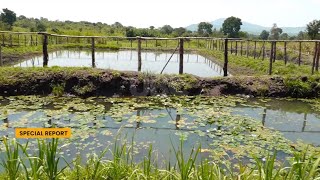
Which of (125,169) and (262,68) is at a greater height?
(262,68)

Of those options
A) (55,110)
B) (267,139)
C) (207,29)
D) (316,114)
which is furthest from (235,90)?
(207,29)

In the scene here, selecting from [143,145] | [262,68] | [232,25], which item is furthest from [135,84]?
[232,25]

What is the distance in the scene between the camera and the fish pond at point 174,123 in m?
5.46

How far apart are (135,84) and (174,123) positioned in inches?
117

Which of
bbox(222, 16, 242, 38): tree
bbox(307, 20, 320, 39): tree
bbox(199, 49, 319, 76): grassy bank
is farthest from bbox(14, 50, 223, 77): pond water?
bbox(222, 16, 242, 38): tree

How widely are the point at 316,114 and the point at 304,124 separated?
1033 millimetres

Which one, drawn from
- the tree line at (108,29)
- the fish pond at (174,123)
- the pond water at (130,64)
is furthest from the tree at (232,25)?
the fish pond at (174,123)

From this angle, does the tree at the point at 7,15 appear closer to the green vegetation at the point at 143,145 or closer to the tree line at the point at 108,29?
the tree line at the point at 108,29

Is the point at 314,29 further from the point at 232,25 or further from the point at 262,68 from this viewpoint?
the point at 232,25

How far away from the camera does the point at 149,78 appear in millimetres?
9664

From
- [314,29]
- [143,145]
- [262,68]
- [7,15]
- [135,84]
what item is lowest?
[143,145]

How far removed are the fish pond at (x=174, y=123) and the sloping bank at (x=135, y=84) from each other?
423 mm

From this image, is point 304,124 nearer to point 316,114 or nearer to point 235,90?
point 316,114

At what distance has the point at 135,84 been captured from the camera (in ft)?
31.3
